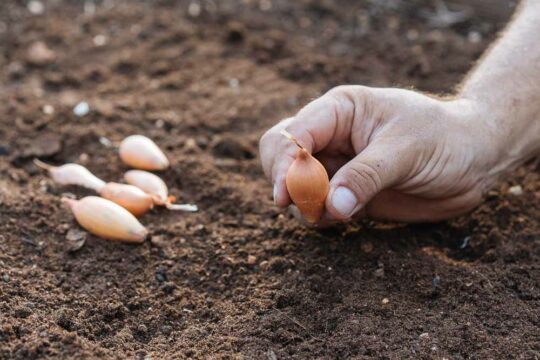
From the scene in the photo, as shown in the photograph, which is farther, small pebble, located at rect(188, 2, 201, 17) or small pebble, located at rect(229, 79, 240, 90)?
small pebble, located at rect(188, 2, 201, 17)

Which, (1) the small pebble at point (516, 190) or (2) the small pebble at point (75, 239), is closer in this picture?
(2) the small pebble at point (75, 239)

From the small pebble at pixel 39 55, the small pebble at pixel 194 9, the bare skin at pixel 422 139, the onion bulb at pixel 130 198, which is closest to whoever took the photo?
the bare skin at pixel 422 139

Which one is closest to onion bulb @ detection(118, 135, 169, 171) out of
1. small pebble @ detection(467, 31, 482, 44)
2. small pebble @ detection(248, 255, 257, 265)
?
small pebble @ detection(248, 255, 257, 265)

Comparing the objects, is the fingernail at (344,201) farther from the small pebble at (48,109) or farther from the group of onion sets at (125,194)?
the small pebble at (48,109)

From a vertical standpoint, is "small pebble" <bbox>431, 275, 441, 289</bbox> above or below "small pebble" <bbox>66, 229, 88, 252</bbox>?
above

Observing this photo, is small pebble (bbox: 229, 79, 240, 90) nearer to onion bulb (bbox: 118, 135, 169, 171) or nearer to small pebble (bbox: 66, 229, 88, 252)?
onion bulb (bbox: 118, 135, 169, 171)

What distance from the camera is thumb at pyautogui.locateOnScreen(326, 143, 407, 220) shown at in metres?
1.84

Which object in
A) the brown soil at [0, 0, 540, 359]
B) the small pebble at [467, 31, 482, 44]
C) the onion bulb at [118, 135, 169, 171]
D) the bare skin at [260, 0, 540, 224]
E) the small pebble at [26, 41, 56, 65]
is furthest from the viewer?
the small pebble at [467, 31, 482, 44]

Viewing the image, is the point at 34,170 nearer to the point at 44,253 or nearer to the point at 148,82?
the point at 44,253

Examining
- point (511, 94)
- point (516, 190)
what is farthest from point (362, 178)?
point (516, 190)

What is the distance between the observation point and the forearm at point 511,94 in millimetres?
2197

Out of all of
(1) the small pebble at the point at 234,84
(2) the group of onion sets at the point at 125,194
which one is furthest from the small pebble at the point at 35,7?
(2) the group of onion sets at the point at 125,194

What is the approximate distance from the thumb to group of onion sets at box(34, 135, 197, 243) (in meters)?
0.67

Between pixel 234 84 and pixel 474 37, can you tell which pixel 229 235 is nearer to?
pixel 234 84
